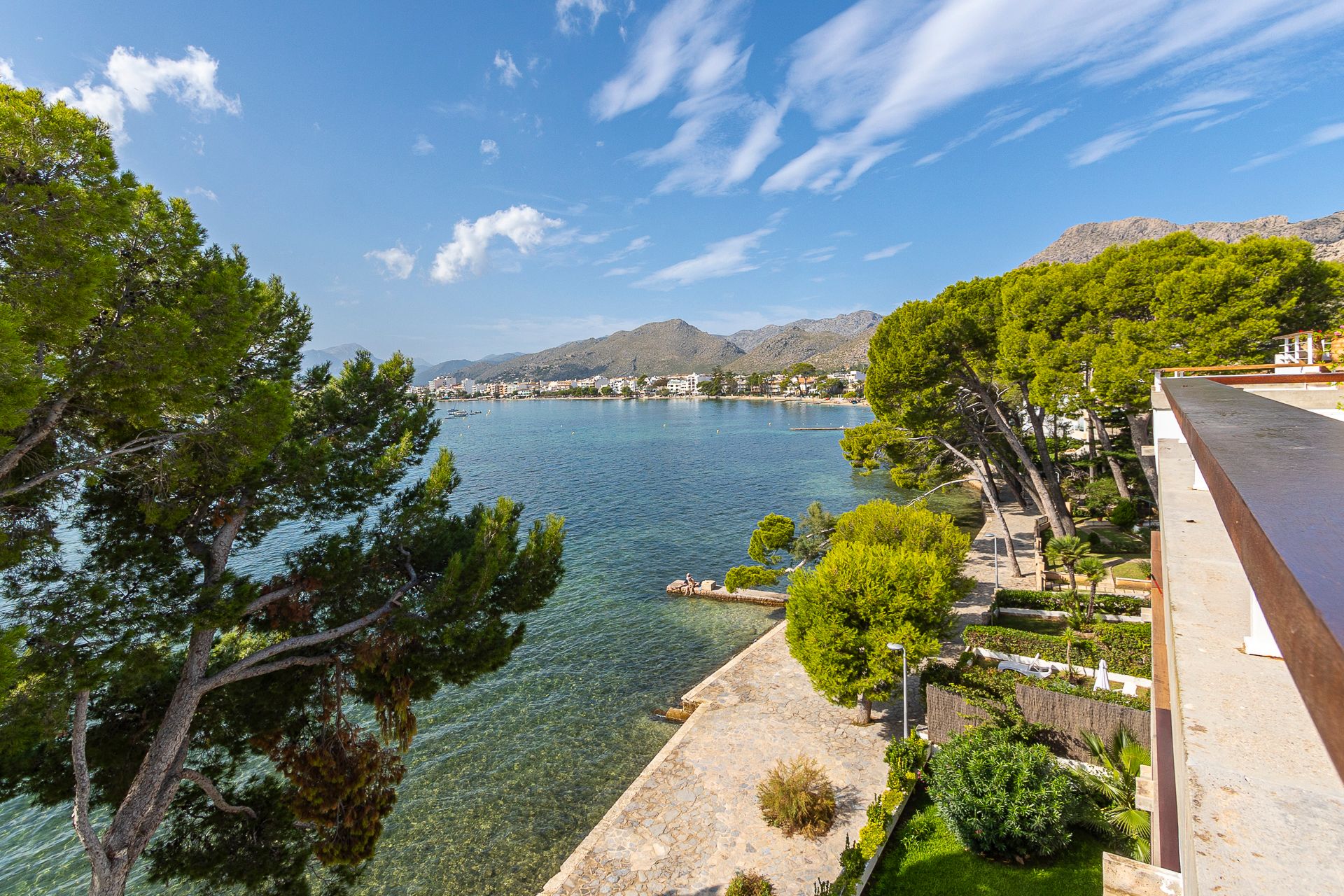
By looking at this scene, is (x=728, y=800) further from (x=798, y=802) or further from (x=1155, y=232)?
(x=1155, y=232)

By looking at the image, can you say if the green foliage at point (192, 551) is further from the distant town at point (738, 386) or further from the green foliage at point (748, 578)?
the distant town at point (738, 386)

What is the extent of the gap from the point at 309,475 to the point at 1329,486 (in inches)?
375

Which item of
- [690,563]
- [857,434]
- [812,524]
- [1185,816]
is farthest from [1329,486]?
[857,434]

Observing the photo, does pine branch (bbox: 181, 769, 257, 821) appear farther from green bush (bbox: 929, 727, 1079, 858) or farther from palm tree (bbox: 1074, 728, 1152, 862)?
palm tree (bbox: 1074, 728, 1152, 862)

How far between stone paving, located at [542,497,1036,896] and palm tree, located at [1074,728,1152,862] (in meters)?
3.18

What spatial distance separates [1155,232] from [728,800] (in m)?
223

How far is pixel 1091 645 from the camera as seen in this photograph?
13344mm

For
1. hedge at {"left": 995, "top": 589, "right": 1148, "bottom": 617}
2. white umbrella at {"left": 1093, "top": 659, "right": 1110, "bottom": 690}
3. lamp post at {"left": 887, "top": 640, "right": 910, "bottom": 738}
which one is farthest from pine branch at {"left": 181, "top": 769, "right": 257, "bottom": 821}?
hedge at {"left": 995, "top": 589, "right": 1148, "bottom": 617}

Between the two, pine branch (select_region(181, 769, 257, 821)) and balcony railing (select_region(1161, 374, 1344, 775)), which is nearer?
balcony railing (select_region(1161, 374, 1344, 775))

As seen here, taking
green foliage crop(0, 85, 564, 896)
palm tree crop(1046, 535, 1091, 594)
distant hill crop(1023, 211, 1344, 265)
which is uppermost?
distant hill crop(1023, 211, 1344, 265)

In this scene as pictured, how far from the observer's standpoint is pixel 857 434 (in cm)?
2734

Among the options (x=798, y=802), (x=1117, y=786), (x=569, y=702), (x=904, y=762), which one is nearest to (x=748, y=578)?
(x=569, y=702)

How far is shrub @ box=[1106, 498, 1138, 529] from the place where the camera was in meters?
22.6

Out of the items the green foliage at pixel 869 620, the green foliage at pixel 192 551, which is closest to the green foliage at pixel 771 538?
the green foliage at pixel 869 620
